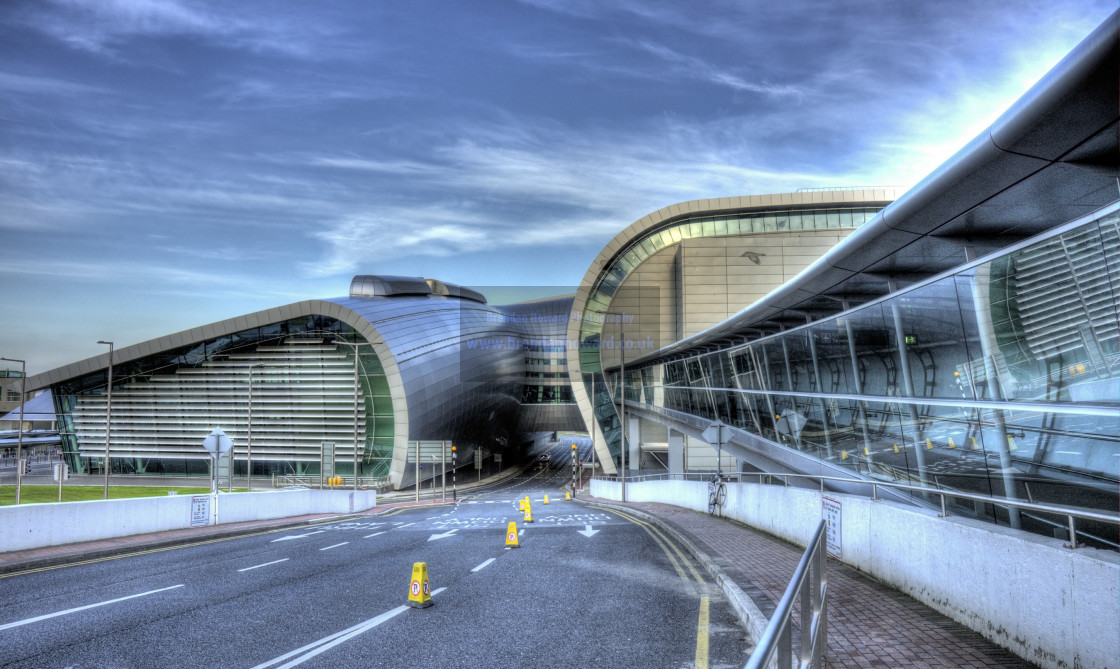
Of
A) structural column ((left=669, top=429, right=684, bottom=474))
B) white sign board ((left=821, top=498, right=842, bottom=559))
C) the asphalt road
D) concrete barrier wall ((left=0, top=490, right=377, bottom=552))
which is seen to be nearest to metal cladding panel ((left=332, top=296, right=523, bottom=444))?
structural column ((left=669, top=429, right=684, bottom=474))

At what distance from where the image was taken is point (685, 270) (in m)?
60.0

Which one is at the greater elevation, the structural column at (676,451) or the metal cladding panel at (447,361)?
the metal cladding panel at (447,361)

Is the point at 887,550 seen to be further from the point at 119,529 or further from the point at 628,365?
the point at 628,365

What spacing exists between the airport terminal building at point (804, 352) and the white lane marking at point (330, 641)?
7.52 m

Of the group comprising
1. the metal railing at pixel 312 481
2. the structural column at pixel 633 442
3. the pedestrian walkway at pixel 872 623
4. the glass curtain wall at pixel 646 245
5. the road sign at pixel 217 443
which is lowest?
the metal railing at pixel 312 481

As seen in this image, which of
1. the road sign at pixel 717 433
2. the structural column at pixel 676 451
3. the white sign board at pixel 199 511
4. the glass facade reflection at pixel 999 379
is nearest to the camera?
the glass facade reflection at pixel 999 379

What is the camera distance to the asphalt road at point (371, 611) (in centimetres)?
690

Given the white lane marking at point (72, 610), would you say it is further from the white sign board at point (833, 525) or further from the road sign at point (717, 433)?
the road sign at point (717, 433)

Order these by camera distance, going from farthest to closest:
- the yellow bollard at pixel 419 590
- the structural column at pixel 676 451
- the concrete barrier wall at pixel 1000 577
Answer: the structural column at pixel 676 451, the yellow bollard at pixel 419 590, the concrete barrier wall at pixel 1000 577

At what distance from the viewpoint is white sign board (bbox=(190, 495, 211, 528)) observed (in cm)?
1984

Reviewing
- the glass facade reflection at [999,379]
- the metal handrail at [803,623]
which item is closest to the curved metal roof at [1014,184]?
the glass facade reflection at [999,379]

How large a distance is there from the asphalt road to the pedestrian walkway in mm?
707

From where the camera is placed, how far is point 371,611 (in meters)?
9.02

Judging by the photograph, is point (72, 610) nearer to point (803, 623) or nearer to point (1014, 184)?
point (803, 623)
